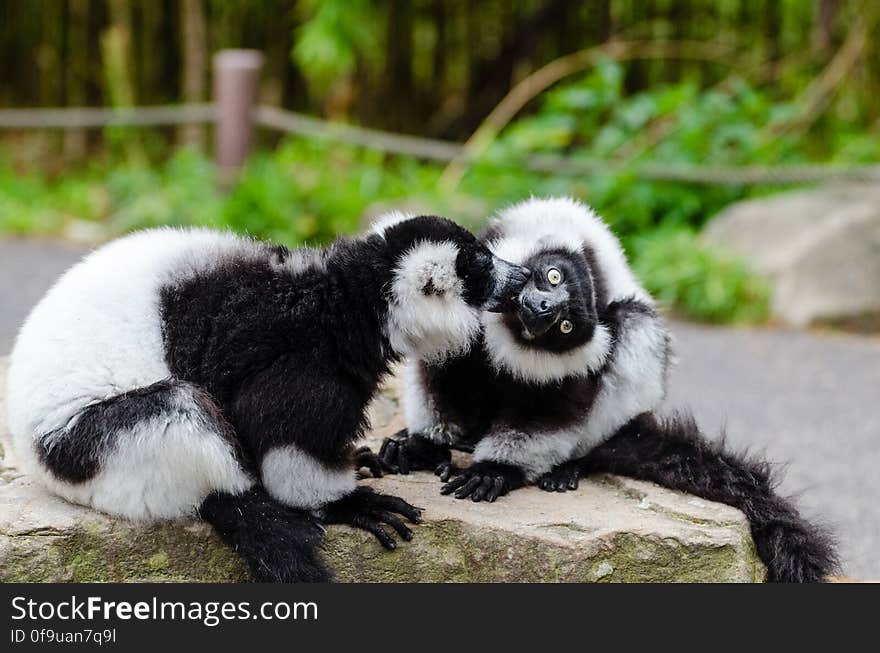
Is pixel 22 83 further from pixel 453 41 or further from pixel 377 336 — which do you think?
pixel 377 336

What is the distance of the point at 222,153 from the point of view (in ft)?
33.6

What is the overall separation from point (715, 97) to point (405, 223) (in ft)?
25.1

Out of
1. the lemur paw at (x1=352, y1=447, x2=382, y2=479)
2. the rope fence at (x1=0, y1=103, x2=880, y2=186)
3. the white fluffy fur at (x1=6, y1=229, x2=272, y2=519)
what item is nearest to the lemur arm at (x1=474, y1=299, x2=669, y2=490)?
the lemur paw at (x1=352, y1=447, x2=382, y2=479)

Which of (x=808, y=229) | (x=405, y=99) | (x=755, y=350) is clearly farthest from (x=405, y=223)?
(x=405, y=99)

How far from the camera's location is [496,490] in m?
3.73

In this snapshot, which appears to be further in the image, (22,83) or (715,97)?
(22,83)

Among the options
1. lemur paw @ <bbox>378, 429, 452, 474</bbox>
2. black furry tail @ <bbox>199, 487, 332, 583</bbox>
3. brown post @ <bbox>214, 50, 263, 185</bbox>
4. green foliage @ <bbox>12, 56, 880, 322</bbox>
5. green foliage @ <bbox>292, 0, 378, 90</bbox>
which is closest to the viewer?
black furry tail @ <bbox>199, 487, 332, 583</bbox>

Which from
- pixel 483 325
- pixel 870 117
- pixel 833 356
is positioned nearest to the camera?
pixel 483 325

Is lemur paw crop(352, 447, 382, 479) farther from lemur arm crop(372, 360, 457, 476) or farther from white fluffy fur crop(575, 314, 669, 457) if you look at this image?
white fluffy fur crop(575, 314, 669, 457)

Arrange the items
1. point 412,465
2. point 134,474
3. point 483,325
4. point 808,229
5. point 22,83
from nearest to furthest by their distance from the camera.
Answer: point 134,474
point 483,325
point 412,465
point 808,229
point 22,83

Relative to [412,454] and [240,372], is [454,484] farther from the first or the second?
[240,372]

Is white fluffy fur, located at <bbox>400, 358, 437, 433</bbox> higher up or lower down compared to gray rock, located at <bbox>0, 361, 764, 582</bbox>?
higher up

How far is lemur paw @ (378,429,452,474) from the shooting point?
404 cm

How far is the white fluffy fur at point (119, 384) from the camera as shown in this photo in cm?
315
